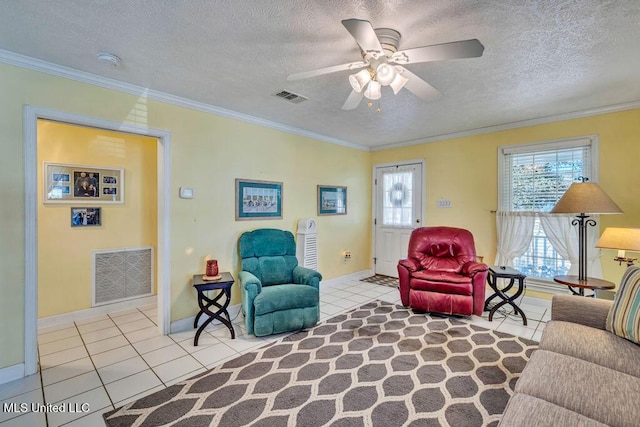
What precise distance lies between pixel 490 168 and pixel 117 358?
16.5ft

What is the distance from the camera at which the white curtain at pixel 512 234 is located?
3910 millimetres

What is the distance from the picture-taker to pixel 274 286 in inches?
129

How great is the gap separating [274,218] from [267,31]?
252 centimetres

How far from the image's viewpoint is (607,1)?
5.43 ft

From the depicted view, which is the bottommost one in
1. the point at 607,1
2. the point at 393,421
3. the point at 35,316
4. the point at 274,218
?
the point at 393,421

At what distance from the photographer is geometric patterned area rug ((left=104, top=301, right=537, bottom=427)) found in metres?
1.85

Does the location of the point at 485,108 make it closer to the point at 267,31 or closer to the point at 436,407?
the point at 267,31

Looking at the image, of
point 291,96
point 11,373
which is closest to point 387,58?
point 291,96

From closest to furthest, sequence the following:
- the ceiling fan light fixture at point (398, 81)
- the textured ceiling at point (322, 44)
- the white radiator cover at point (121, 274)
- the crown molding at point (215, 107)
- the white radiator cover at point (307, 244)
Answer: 1. the textured ceiling at point (322, 44)
2. the ceiling fan light fixture at point (398, 81)
3. the crown molding at point (215, 107)
4. the white radiator cover at point (121, 274)
5. the white radiator cover at point (307, 244)

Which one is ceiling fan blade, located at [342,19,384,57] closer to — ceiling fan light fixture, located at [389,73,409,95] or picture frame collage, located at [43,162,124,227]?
ceiling fan light fixture, located at [389,73,409,95]

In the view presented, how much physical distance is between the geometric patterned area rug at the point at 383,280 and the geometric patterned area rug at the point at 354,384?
1.91 metres

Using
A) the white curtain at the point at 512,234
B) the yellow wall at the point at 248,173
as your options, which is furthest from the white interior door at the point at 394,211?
the white curtain at the point at 512,234

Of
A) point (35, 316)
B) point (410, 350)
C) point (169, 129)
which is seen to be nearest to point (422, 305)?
point (410, 350)

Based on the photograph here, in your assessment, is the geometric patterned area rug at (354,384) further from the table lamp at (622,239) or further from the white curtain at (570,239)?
the white curtain at (570,239)
